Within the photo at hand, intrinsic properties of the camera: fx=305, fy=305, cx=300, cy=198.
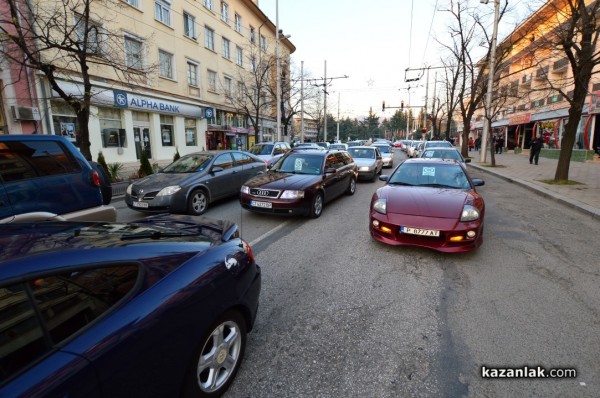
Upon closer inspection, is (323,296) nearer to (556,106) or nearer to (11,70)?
(11,70)

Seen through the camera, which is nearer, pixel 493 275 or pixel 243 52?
pixel 493 275

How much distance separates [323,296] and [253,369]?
51.4 inches

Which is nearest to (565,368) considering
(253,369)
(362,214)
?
(253,369)

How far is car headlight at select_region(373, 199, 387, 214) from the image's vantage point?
4785 millimetres

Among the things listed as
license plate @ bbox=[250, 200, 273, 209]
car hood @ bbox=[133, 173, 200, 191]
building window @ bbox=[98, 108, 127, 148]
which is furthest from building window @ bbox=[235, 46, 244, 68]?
license plate @ bbox=[250, 200, 273, 209]

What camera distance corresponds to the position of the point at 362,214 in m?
7.25

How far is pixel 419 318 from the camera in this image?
310 centimetres

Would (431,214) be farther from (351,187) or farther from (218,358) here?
(351,187)

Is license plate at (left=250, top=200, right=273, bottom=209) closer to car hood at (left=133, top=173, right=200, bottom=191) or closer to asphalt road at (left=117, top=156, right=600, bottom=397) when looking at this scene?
asphalt road at (left=117, top=156, right=600, bottom=397)

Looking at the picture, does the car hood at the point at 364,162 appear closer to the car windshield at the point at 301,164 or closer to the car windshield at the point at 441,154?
the car windshield at the point at 441,154

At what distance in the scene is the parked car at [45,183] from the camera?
3605mm

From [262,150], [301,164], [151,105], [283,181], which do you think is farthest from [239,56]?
[283,181]

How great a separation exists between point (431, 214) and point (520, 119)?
118 feet

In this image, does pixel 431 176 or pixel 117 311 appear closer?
pixel 117 311
